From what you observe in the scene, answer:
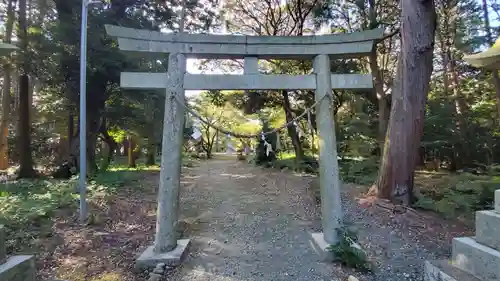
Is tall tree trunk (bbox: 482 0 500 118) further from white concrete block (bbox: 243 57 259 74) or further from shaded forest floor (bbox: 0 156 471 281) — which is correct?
white concrete block (bbox: 243 57 259 74)

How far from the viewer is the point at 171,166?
407cm

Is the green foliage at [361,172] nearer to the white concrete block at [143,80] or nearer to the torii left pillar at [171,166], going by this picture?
the torii left pillar at [171,166]

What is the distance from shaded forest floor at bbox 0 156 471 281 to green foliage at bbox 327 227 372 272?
110 mm

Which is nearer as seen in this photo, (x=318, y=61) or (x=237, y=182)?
(x=318, y=61)

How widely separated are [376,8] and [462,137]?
17.8 ft

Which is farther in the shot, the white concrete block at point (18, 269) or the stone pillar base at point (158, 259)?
the stone pillar base at point (158, 259)

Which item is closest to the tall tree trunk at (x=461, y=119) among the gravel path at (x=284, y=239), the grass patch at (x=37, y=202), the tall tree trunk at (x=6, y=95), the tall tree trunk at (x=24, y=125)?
the gravel path at (x=284, y=239)

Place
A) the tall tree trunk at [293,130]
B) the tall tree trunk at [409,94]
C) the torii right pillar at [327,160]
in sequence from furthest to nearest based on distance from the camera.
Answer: the tall tree trunk at [293,130], the tall tree trunk at [409,94], the torii right pillar at [327,160]

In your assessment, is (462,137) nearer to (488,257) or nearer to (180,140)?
(488,257)

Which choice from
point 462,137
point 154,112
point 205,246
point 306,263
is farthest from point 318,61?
point 462,137

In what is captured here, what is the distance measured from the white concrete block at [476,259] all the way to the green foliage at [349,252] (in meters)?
1.09

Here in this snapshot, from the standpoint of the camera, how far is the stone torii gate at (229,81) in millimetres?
4023

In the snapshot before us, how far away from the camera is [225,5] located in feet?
41.3

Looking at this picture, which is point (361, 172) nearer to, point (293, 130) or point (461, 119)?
point (293, 130)
